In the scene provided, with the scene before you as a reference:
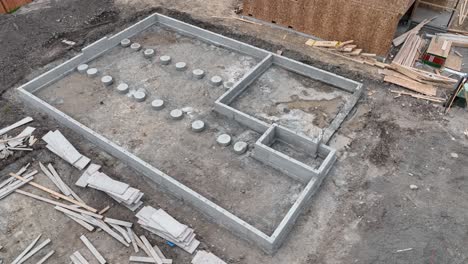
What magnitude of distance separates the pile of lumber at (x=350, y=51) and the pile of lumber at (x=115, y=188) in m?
8.26

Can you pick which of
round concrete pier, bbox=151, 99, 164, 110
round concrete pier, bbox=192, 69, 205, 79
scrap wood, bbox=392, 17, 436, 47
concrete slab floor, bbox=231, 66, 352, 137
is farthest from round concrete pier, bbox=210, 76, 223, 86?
scrap wood, bbox=392, 17, 436, 47

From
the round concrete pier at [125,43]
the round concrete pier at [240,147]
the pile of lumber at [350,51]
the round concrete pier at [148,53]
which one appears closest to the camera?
the round concrete pier at [240,147]

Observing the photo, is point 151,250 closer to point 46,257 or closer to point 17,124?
point 46,257

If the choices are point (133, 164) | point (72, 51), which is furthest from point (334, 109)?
point (72, 51)

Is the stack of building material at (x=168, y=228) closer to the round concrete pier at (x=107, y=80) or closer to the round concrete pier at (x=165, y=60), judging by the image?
the round concrete pier at (x=107, y=80)

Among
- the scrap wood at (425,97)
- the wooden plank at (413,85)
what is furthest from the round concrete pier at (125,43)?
the scrap wood at (425,97)

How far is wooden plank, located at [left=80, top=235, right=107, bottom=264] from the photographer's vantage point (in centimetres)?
673

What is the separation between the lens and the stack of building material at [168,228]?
6.87 m

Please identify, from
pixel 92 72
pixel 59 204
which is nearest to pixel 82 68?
pixel 92 72

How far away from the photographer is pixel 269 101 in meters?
10.2

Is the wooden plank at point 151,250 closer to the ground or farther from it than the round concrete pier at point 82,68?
closer to the ground

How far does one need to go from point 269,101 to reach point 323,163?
295 centimetres

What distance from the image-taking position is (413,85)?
10.6m

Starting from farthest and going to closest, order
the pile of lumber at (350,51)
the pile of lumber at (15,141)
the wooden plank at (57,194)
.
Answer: the pile of lumber at (350,51), the pile of lumber at (15,141), the wooden plank at (57,194)
